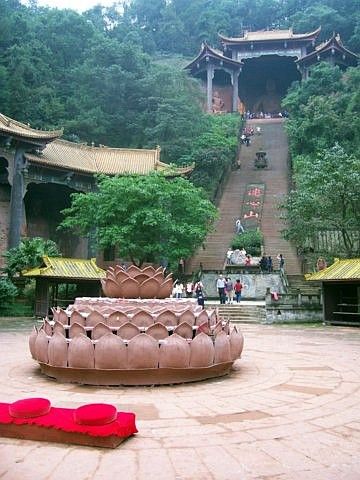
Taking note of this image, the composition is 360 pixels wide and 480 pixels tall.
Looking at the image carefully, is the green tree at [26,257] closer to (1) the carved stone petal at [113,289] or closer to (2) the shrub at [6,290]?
(2) the shrub at [6,290]

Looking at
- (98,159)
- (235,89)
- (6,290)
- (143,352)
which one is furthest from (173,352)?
(235,89)

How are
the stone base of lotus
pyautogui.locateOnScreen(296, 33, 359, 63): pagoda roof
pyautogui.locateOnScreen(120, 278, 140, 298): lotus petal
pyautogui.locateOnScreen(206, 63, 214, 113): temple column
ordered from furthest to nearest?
pyautogui.locateOnScreen(206, 63, 214, 113): temple column, pyautogui.locateOnScreen(296, 33, 359, 63): pagoda roof, pyautogui.locateOnScreen(120, 278, 140, 298): lotus petal, the stone base of lotus

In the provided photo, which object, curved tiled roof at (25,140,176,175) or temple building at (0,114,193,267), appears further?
curved tiled roof at (25,140,176,175)

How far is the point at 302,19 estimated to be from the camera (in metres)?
58.0

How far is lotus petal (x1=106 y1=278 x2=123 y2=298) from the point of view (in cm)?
773

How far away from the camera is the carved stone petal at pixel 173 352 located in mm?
6078

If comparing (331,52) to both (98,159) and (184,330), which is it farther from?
(184,330)

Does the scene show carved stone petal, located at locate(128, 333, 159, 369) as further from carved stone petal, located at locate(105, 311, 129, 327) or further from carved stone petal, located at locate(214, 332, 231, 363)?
carved stone petal, located at locate(214, 332, 231, 363)

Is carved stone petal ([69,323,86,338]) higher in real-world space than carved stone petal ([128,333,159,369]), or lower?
higher

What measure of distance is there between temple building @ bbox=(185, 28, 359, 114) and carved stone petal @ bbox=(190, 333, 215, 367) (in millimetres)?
45489

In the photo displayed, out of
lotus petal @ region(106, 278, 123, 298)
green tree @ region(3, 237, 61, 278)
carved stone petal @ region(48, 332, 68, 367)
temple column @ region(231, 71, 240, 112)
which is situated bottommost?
carved stone petal @ region(48, 332, 68, 367)

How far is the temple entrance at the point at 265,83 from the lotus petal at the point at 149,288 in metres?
50.9

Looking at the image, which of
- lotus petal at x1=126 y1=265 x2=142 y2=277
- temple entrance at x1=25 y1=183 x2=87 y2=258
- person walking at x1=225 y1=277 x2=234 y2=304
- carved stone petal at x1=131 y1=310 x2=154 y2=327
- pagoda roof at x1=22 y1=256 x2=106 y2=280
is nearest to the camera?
carved stone petal at x1=131 y1=310 x2=154 y2=327

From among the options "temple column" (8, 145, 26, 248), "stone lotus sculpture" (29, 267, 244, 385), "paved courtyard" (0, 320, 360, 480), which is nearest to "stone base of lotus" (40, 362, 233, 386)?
"stone lotus sculpture" (29, 267, 244, 385)
